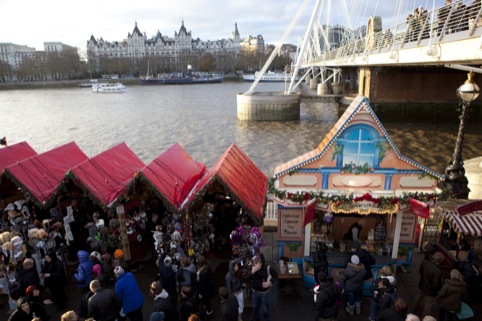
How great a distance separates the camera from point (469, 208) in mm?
8164

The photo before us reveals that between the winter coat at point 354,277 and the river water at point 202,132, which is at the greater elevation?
the winter coat at point 354,277

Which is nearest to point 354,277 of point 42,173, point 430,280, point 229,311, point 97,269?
point 430,280

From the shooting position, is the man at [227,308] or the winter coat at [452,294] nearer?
the man at [227,308]

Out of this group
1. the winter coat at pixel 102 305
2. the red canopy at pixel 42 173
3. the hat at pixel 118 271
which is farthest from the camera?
the red canopy at pixel 42 173

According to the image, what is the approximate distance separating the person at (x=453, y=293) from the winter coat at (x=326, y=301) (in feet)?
7.30

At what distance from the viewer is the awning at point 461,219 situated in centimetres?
781

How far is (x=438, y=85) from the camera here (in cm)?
3894

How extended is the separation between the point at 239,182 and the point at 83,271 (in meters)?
4.22

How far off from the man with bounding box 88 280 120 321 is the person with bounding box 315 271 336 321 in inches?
Answer: 142

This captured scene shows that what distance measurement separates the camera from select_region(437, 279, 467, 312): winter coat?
651 cm

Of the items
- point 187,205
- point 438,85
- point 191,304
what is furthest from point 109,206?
point 438,85

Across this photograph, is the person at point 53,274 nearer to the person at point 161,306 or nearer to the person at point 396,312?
the person at point 161,306

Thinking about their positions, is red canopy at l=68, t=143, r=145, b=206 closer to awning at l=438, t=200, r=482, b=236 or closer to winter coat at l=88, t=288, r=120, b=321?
winter coat at l=88, t=288, r=120, b=321

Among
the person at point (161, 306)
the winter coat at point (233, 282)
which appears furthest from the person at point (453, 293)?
the person at point (161, 306)
